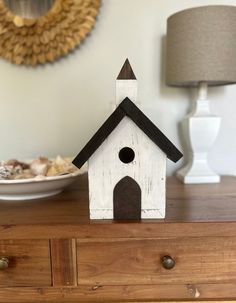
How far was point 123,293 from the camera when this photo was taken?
0.59 m

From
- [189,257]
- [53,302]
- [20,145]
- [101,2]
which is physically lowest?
[53,302]

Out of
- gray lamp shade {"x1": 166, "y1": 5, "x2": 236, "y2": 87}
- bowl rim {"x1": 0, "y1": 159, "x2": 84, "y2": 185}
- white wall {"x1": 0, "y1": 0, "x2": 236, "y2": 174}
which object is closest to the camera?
bowl rim {"x1": 0, "y1": 159, "x2": 84, "y2": 185}

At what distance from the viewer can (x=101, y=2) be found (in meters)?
1.01

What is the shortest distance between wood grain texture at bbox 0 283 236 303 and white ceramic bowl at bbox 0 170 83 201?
23 centimetres

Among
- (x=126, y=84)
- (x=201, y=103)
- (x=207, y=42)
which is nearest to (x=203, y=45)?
(x=207, y=42)

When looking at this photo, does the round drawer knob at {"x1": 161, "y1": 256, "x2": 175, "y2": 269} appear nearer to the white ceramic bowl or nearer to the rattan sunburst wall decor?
the white ceramic bowl

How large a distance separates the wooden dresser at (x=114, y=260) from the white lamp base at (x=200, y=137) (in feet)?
1.06

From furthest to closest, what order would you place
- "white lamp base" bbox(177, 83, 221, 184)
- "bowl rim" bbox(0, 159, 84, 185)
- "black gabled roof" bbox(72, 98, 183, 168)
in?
"white lamp base" bbox(177, 83, 221, 184)
"bowl rim" bbox(0, 159, 84, 185)
"black gabled roof" bbox(72, 98, 183, 168)

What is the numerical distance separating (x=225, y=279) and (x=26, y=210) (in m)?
0.50

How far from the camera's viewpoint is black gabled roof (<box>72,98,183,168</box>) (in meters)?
0.55

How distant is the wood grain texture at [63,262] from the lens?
58 cm

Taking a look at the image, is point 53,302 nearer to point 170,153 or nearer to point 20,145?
point 170,153

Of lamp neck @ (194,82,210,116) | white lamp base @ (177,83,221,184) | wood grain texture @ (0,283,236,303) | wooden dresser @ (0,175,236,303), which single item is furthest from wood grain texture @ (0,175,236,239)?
lamp neck @ (194,82,210,116)

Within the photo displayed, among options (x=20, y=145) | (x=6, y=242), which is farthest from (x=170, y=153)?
(x=20, y=145)
